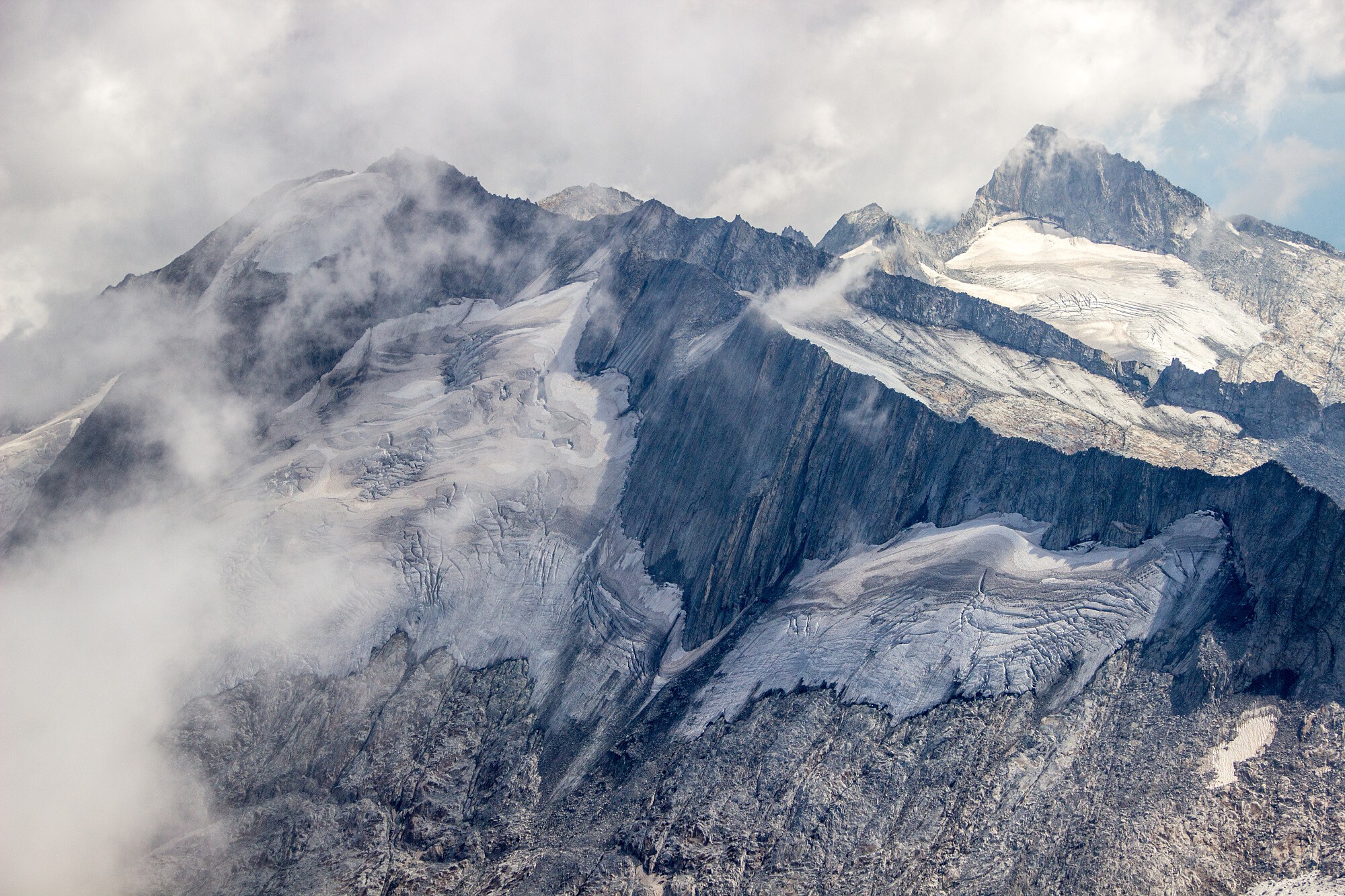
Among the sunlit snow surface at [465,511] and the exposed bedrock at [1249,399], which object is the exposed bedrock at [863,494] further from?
the exposed bedrock at [1249,399]

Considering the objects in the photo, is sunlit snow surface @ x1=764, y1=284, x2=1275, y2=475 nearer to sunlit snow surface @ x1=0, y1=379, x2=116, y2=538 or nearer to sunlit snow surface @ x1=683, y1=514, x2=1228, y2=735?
sunlit snow surface @ x1=683, y1=514, x2=1228, y2=735

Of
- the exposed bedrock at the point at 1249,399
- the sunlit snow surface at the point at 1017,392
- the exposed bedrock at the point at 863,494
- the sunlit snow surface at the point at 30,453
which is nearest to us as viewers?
the exposed bedrock at the point at 863,494

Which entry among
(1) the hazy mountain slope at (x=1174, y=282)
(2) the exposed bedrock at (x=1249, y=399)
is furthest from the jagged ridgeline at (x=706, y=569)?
(1) the hazy mountain slope at (x=1174, y=282)

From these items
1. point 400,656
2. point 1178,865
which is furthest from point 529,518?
point 1178,865

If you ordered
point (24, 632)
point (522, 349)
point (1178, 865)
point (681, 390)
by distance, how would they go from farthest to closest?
point (522, 349) → point (681, 390) → point (24, 632) → point (1178, 865)

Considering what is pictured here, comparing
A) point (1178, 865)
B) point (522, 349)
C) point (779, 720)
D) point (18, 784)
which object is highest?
point (522, 349)

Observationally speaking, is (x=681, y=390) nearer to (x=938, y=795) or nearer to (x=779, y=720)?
(x=779, y=720)
